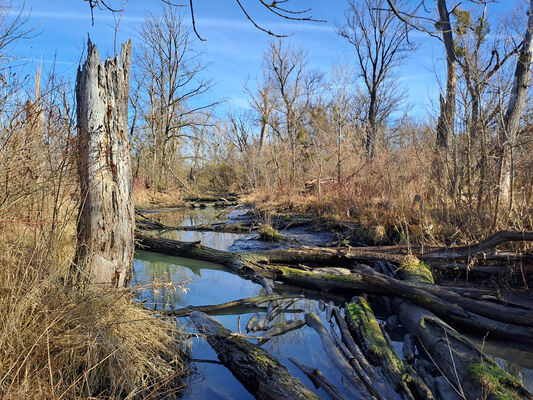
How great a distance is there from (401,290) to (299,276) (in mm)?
1676

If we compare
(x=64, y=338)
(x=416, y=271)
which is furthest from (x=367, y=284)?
(x=64, y=338)

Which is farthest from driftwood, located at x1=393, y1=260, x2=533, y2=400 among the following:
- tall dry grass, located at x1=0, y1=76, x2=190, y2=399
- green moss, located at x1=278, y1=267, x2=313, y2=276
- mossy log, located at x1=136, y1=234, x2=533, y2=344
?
tall dry grass, located at x1=0, y1=76, x2=190, y2=399

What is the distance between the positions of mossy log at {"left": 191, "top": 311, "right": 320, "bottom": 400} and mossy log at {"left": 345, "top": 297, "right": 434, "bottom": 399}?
0.77m

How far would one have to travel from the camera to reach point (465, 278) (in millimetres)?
5676

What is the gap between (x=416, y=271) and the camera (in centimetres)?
549

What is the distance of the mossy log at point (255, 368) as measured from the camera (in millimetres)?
2717

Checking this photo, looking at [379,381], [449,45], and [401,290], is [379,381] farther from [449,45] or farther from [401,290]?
[449,45]

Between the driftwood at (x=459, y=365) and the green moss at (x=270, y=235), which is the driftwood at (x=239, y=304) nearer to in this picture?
the driftwood at (x=459, y=365)

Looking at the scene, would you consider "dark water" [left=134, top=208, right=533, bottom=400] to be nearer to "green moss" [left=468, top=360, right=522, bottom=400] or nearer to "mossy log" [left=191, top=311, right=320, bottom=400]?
"mossy log" [left=191, top=311, right=320, bottom=400]

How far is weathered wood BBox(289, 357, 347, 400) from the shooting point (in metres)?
2.78

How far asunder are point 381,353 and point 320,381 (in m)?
0.77

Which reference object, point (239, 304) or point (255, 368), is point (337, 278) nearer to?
point (239, 304)

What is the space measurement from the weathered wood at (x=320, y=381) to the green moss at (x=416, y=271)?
103 inches

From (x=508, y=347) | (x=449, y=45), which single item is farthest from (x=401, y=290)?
(x=449, y=45)
